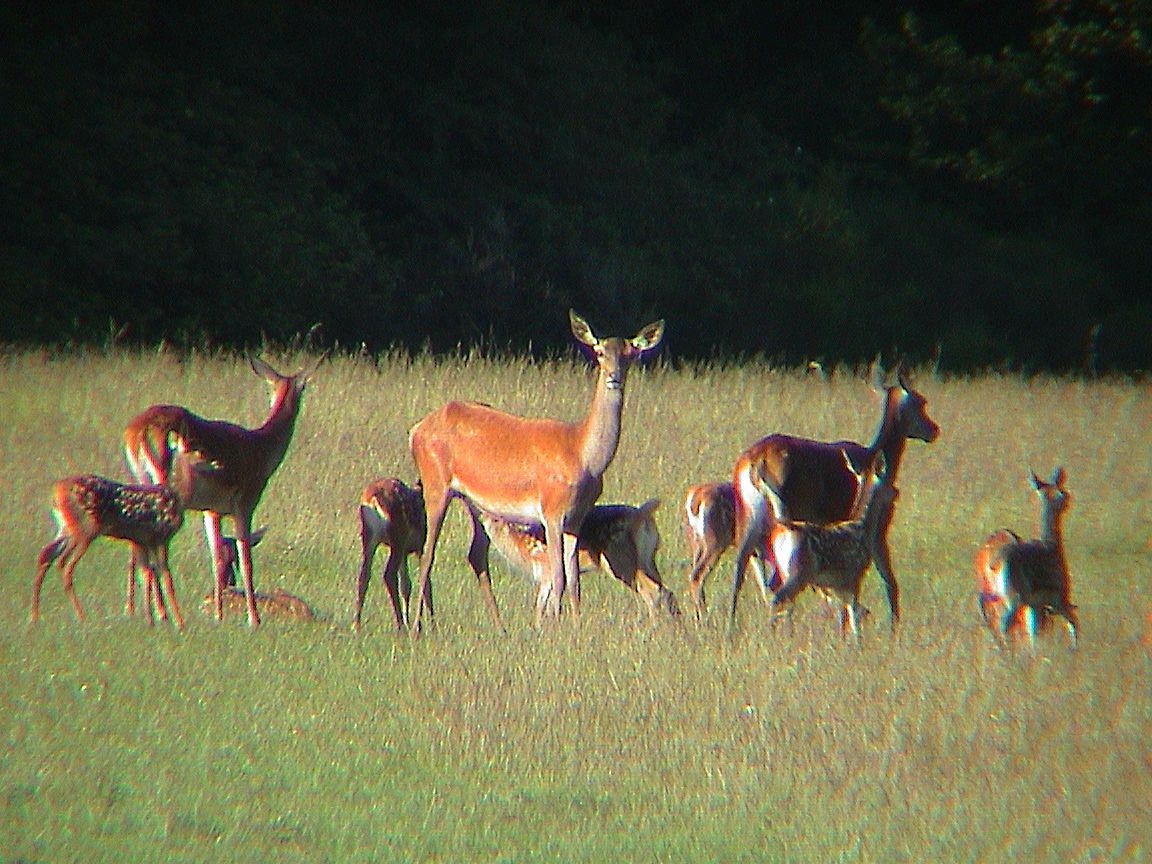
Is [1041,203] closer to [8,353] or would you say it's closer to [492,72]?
[492,72]

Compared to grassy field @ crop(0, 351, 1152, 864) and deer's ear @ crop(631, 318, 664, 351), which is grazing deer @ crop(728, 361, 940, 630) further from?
deer's ear @ crop(631, 318, 664, 351)

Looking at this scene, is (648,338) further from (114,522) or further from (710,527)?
(114,522)

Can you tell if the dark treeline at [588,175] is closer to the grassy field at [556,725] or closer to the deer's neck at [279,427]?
the deer's neck at [279,427]

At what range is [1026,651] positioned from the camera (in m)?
7.70

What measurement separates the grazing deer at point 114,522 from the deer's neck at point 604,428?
6.70 feet

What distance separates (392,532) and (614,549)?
116cm

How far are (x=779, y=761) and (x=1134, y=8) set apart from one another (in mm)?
23212

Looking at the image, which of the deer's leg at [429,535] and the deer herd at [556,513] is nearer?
the deer herd at [556,513]

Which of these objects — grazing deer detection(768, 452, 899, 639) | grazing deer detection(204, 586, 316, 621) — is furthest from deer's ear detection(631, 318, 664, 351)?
grazing deer detection(204, 586, 316, 621)

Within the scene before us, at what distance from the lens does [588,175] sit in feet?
93.0

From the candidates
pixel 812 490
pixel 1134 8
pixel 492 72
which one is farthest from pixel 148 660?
pixel 1134 8

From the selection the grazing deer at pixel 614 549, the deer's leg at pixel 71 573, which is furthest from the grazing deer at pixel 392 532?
the deer's leg at pixel 71 573

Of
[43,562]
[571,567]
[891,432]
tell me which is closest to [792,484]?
[891,432]

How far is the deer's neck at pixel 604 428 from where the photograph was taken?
8.73 m
